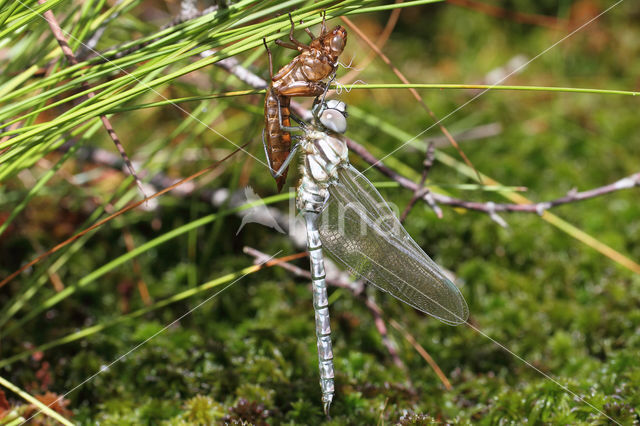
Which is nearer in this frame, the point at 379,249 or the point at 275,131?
the point at 275,131

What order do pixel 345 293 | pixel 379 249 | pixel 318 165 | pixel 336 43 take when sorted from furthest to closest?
pixel 345 293 < pixel 379 249 < pixel 318 165 < pixel 336 43

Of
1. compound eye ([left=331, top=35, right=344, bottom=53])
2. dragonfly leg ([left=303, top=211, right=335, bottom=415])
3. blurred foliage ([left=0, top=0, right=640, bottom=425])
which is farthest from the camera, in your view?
blurred foliage ([left=0, top=0, right=640, bottom=425])

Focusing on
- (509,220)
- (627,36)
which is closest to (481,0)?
(627,36)

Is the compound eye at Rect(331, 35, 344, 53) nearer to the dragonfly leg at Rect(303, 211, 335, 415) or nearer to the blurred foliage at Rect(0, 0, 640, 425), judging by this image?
the blurred foliage at Rect(0, 0, 640, 425)

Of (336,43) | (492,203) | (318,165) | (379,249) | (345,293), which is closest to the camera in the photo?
(336,43)

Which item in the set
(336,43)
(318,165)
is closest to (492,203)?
(318,165)

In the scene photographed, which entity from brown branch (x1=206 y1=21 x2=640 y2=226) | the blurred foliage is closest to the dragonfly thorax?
brown branch (x1=206 y1=21 x2=640 y2=226)

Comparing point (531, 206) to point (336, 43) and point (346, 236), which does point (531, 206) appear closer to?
point (346, 236)

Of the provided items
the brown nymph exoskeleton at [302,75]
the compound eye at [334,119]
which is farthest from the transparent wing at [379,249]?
the brown nymph exoskeleton at [302,75]
